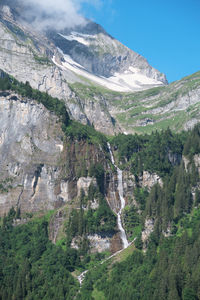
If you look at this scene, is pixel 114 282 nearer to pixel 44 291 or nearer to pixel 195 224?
pixel 44 291

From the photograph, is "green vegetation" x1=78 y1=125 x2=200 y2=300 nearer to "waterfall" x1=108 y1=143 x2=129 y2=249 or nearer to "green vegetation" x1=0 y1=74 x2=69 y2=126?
"waterfall" x1=108 y1=143 x2=129 y2=249

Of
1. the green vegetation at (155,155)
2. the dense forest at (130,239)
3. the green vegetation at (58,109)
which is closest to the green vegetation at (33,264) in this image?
the dense forest at (130,239)

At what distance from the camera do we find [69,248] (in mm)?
151250

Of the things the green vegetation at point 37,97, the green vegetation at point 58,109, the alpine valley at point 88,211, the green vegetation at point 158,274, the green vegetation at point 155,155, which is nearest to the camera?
the green vegetation at point 158,274

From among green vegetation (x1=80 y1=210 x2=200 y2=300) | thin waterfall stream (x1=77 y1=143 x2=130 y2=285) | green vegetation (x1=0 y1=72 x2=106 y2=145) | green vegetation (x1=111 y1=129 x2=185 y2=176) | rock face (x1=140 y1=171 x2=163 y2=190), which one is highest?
green vegetation (x1=0 y1=72 x2=106 y2=145)

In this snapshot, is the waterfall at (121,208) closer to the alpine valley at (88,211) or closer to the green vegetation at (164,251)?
the alpine valley at (88,211)

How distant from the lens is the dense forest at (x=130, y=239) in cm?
12538

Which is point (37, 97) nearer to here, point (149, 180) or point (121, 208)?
point (149, 180)

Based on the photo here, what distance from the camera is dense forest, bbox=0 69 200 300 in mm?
125375

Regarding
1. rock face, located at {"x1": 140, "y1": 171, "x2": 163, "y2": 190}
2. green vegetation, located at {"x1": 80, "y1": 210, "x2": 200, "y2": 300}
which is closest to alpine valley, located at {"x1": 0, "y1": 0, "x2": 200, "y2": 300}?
green vegetation, located at {"x1": 80, "y1": 210, "x2": 200, "y2": 300}

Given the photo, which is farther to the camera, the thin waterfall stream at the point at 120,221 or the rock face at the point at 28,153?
the rock face at the point at 28,153

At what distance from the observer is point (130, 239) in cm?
15762

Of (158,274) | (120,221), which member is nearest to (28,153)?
(120,221)

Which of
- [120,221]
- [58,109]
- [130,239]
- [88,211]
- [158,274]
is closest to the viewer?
[158,274]
